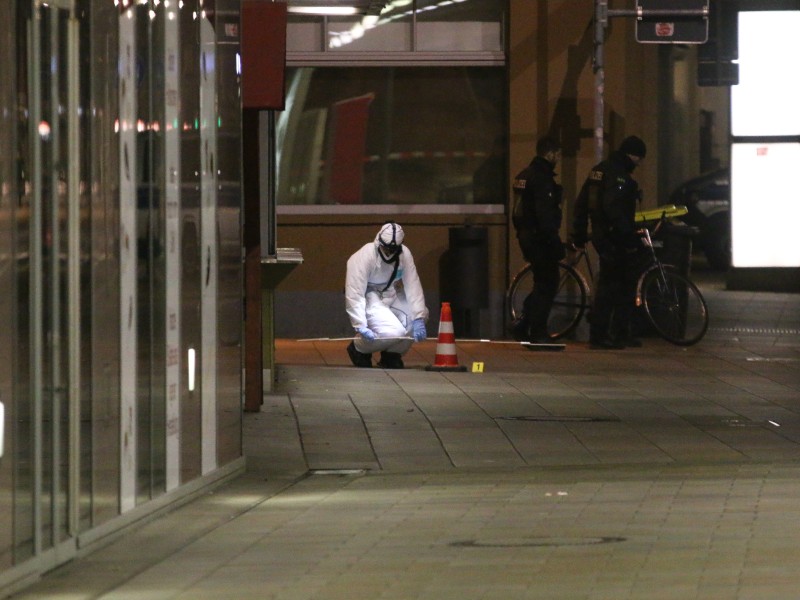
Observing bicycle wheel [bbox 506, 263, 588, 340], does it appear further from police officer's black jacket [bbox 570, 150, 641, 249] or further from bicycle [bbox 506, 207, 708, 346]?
police officer's black jacket [bbox 570, 150, 641, 249]

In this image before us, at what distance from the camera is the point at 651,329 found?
664 inches

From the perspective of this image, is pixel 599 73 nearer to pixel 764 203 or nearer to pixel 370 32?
pixel 370 32

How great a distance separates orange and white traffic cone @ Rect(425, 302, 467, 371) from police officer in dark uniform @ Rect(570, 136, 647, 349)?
234cm

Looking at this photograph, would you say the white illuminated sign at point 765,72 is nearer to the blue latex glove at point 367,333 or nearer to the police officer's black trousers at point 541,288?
the police officer's black trousers at point 541,288

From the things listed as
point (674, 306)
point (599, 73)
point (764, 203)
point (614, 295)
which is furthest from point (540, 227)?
point (764, 203)

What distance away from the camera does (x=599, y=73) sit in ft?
54.5

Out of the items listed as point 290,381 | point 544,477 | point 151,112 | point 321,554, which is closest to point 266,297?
point 290,381

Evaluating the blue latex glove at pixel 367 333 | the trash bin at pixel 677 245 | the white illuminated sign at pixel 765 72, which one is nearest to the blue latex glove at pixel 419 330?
the blue latex glove at pixel 367 333

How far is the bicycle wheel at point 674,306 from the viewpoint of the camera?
53.3 ft

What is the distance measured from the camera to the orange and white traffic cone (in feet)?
46.5

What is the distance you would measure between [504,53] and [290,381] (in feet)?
18.2

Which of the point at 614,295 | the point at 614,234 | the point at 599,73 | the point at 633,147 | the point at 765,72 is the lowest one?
the point at 614,295

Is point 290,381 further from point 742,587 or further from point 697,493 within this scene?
point 742,587

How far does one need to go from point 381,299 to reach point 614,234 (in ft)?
8.65
